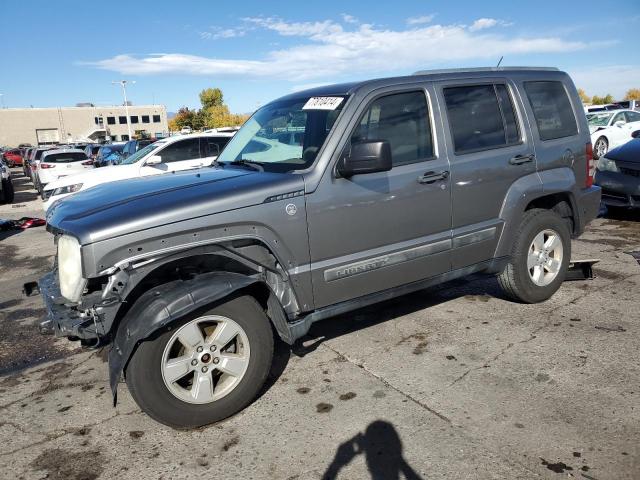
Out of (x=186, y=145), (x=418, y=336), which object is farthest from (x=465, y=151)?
(x=186, y=145)

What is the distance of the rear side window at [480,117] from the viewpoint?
157 inches

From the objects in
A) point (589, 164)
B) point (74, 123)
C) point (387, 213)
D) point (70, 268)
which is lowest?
point (70, 268)

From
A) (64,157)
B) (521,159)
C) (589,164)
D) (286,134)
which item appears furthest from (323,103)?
(64,157)

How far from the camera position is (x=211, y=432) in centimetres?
306

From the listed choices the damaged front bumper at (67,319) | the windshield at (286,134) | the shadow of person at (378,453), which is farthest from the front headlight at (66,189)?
the shadow of person at (378,453)

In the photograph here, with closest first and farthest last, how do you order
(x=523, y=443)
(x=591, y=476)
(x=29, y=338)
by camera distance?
(x=591, y=476)
(x=523, y=443)
(x=29, y=338)

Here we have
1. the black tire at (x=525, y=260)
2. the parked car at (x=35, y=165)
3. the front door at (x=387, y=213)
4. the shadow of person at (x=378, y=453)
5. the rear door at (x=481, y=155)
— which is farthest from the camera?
the parked car at (x=35, y=165)

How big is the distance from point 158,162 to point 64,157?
27.3 feet

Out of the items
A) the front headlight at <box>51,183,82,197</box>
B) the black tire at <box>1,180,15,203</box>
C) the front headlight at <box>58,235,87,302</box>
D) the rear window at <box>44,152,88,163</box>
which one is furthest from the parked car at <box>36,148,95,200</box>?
the front headlight at <box>58,235,87,302</box>

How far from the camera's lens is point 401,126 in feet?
12.3

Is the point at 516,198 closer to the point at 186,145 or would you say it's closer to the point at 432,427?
the point at 432,427

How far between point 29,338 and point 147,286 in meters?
2.35

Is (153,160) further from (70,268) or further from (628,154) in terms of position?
(628,154)

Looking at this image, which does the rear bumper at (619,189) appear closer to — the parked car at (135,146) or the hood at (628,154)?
the hood at (628,154)
